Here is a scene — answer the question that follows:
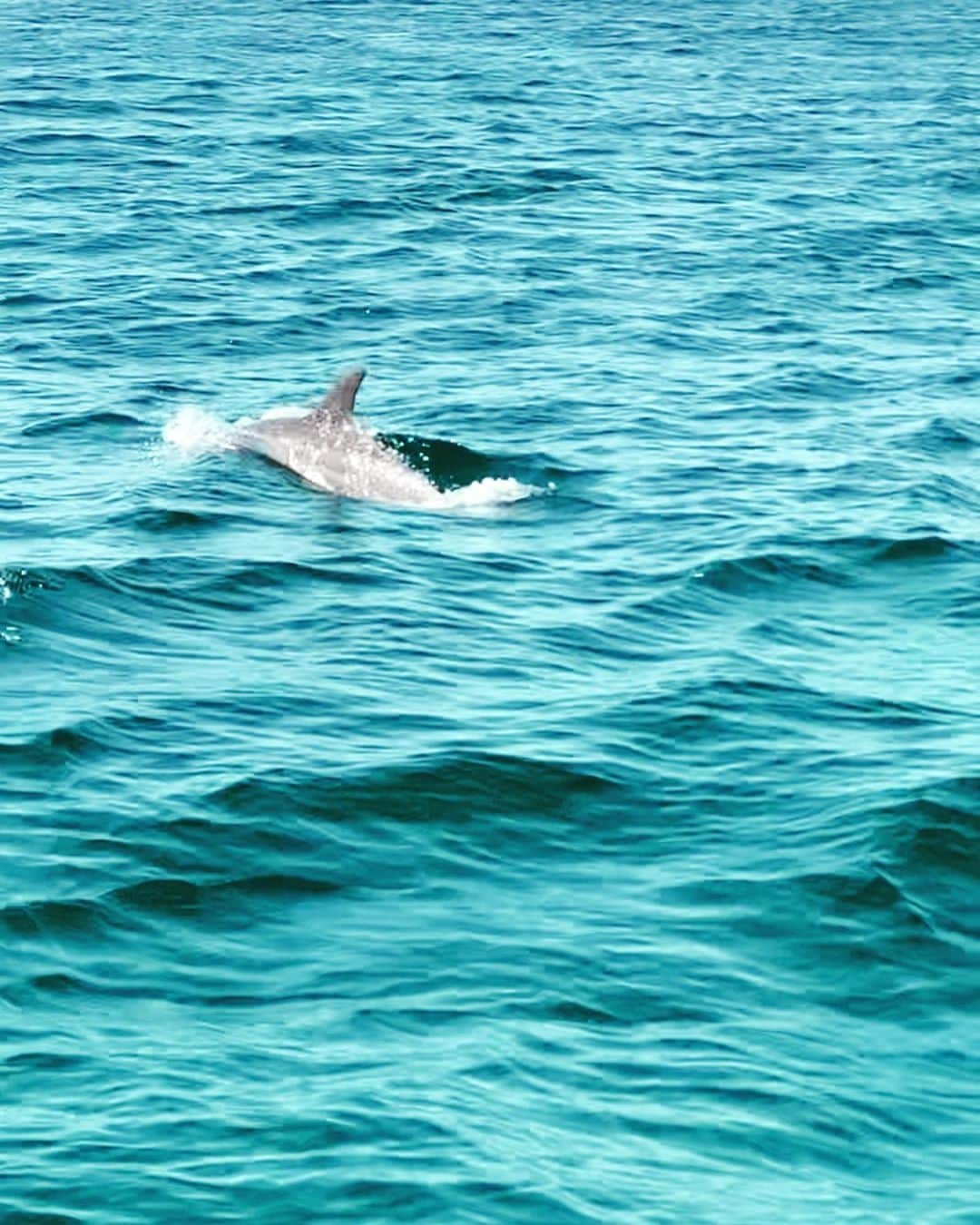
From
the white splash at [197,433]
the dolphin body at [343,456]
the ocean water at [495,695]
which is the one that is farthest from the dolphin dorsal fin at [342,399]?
the white splash at [197,433]

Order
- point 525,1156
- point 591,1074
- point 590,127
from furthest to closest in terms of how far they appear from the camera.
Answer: point 590,127
point 591,1074
point 525,1156

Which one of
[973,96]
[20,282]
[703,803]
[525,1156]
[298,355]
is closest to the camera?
[525,1156]

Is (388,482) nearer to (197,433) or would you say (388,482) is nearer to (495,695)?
(197,433)

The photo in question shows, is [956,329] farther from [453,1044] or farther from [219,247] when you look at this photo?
[453,1044]

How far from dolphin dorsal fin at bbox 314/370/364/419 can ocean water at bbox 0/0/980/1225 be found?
96 centimetres

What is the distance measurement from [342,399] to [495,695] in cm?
830

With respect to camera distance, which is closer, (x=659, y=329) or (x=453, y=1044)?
(x=453, y=1044)

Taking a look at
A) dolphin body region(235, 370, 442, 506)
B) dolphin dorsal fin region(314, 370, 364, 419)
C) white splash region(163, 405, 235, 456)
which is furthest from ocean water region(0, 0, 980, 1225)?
dolphin dorsal fin region(314, 370, 364, 419)

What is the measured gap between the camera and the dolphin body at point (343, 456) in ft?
102

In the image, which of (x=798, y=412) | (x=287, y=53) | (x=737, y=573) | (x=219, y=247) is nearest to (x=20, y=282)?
(x=219, y=247)

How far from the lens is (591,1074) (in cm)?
1688

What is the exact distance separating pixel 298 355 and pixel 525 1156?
23.0m

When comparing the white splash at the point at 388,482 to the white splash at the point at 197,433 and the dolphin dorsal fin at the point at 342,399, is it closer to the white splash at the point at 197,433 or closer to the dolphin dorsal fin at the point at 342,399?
the white splash at the point at 197,433

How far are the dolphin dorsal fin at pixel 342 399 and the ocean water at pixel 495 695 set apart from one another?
959 mm
